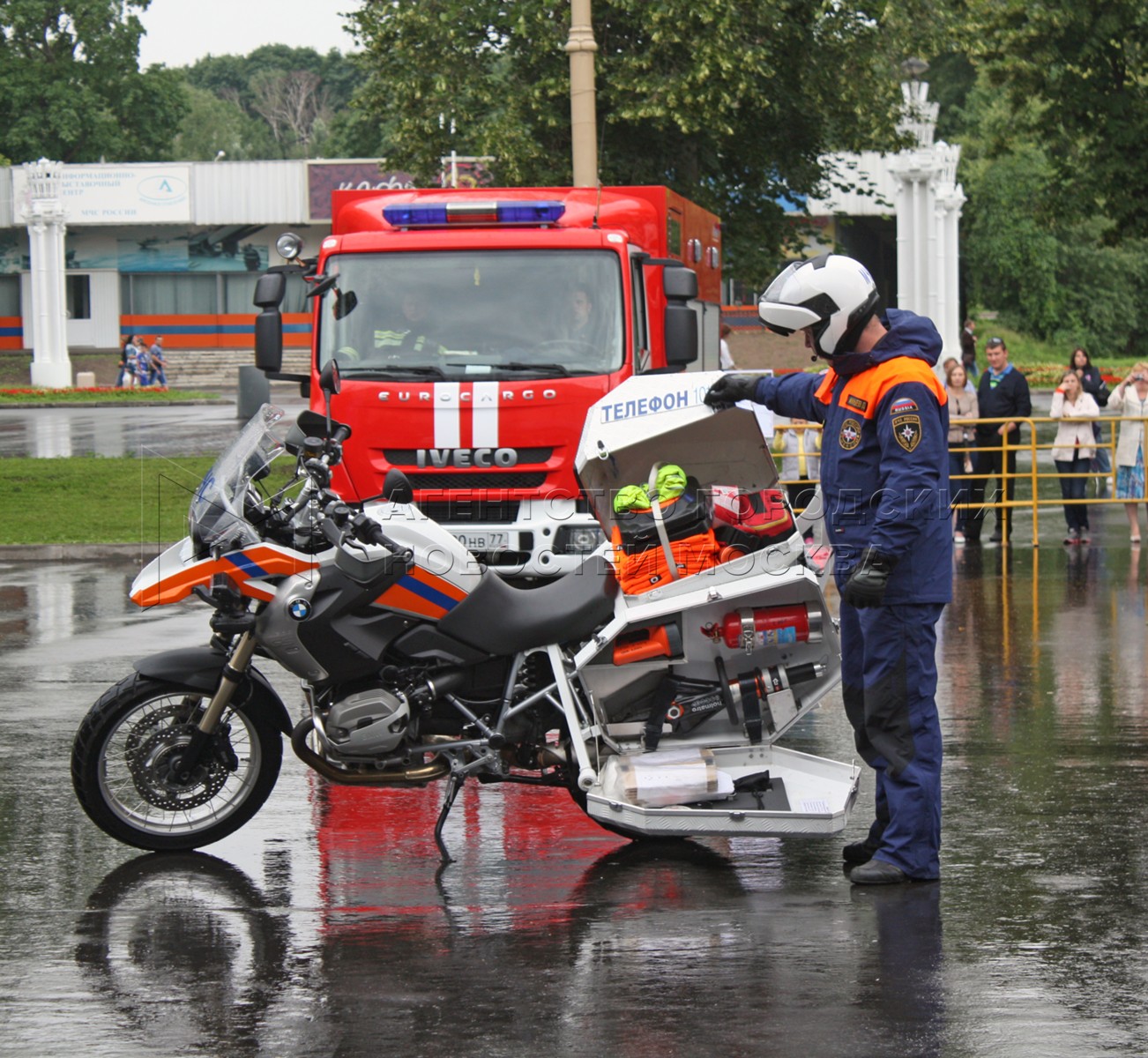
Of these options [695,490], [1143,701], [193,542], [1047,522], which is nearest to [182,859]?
[193,542]

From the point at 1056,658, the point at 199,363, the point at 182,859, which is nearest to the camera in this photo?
the point at 182,859

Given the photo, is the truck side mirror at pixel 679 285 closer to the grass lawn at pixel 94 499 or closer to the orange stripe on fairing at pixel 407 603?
the orange stripe on fairing at pixel 407 603

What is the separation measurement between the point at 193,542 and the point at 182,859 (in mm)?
1175

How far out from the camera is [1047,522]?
60.7 feet

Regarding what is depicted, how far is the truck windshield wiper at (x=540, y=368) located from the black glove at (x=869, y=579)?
6.05 metres

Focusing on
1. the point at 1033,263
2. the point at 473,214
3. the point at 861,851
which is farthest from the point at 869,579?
the point at 1033,263

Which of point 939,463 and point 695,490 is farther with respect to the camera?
point 695,490

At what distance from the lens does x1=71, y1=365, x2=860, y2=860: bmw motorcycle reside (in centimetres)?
589

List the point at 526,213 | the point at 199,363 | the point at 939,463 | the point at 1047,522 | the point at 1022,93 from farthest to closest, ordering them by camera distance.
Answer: the point at 199,363 → the point at 1022,93 → the point at 1047,522 → the point at 526,213 → the point at 939,463

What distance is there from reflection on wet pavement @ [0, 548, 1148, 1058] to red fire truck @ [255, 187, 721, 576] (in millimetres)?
3905

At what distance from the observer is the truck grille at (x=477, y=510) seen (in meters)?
11.5

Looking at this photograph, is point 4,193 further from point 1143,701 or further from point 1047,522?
point 1143,701

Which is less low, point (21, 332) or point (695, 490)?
point (21, 332)

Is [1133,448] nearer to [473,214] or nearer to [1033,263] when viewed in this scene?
[473,214]
